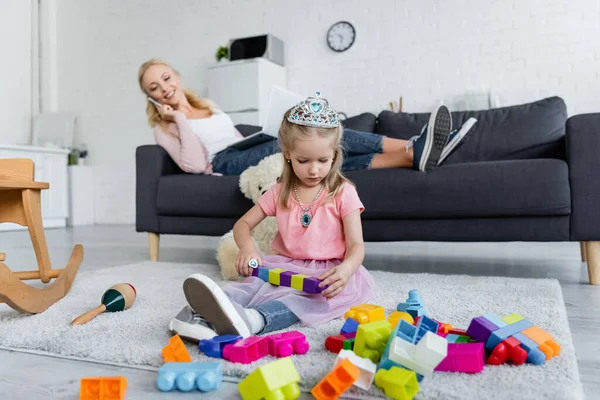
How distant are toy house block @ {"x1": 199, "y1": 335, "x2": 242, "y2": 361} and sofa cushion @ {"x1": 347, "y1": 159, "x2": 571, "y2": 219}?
1068 millimetres

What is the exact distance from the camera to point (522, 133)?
2252mm

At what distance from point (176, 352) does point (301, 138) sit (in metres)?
0.55

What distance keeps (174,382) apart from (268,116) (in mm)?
1528

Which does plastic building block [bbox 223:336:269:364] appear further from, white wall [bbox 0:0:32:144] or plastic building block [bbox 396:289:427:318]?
white wall [bbox 0:0:32:144]

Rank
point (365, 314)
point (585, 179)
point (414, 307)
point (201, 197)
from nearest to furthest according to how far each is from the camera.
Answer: point (365, 314) < point (414, 307) < point (585, 179) < point (201, 197)

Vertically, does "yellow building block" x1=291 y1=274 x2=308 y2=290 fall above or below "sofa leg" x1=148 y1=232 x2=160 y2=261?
above

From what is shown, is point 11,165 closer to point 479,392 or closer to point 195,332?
point 195,332

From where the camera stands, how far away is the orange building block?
34.0 inches

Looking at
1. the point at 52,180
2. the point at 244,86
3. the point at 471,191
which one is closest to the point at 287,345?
the point at 471,191

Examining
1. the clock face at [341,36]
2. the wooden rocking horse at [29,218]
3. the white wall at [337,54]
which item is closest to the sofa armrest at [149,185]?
the wooden rocking horse at [29,218]

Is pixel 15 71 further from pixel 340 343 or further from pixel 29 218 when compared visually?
pixel 340 343

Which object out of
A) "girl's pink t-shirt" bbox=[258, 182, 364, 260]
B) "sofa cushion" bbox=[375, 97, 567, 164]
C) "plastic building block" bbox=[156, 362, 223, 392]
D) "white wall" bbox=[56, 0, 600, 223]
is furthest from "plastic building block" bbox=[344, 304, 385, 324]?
"white wall" bbox=[56, 0, 600, 223]

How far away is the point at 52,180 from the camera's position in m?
4.63

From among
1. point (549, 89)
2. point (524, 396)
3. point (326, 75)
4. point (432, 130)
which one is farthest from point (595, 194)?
point (326, 75)
